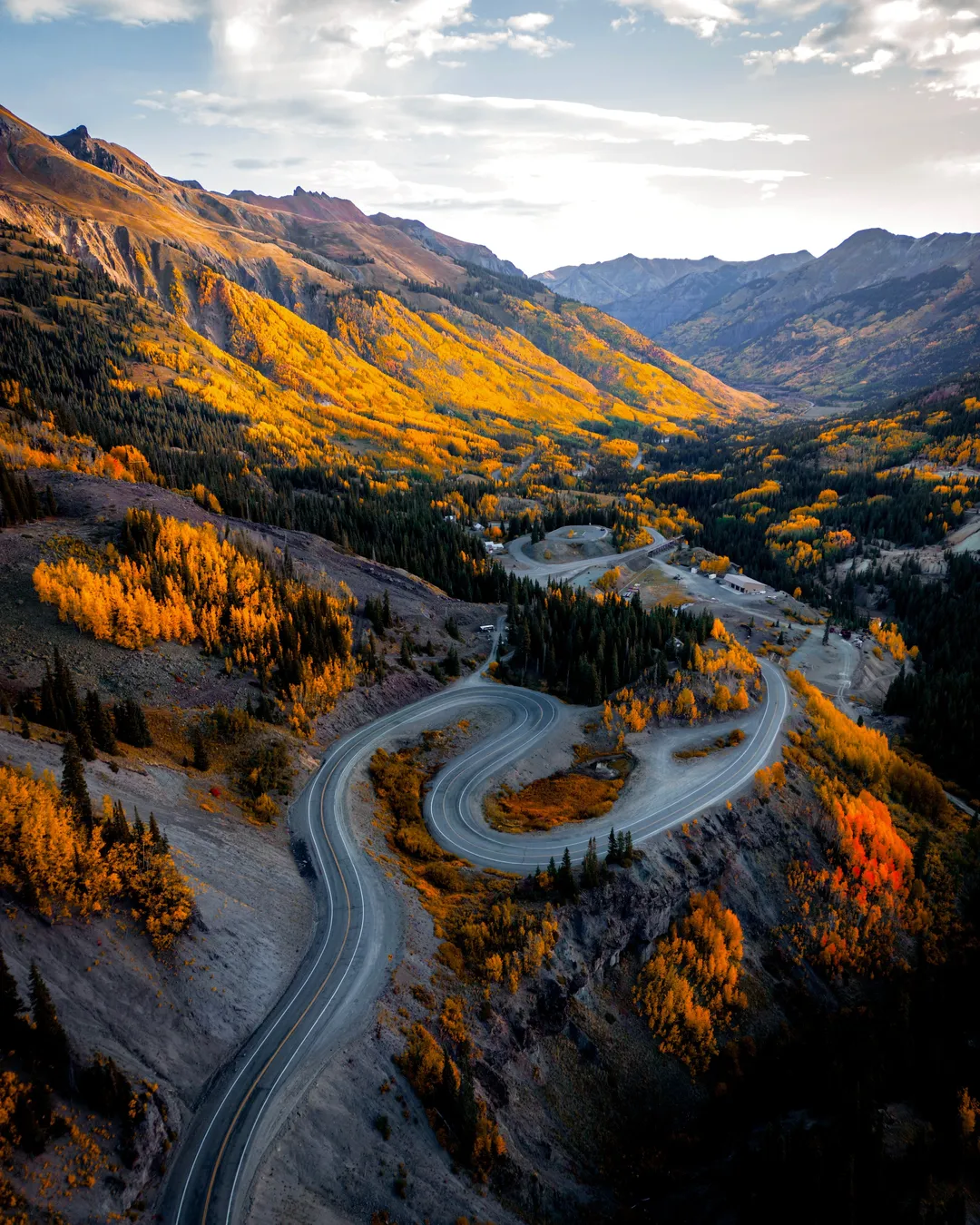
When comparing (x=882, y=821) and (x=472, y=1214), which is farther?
(x=882, y=821)

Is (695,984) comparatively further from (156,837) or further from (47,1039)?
(47,1039)

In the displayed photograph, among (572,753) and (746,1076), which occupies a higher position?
(572,753)

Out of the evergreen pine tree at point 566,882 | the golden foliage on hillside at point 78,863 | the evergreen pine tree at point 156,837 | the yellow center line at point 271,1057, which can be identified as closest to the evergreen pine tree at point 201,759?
the yellow center line at point 271,1057

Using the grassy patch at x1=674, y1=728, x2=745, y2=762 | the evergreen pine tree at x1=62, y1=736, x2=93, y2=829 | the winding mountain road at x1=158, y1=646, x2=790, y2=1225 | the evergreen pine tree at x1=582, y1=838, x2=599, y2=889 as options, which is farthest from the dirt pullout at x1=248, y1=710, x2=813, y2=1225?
the evergreen pine tree at x1=62, y1=736, x2=93, y2=829

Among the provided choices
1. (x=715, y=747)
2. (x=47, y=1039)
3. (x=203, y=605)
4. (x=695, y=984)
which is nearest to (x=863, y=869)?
(x=715, y=747)

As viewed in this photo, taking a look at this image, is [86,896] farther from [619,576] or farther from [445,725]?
[619,576]

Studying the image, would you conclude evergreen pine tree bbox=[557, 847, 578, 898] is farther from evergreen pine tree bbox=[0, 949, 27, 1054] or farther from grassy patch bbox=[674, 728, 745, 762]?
evergreen pine tree bbox=[0, 949, 27, 1054]

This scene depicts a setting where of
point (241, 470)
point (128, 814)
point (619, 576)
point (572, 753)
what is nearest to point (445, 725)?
point (572, 753)
